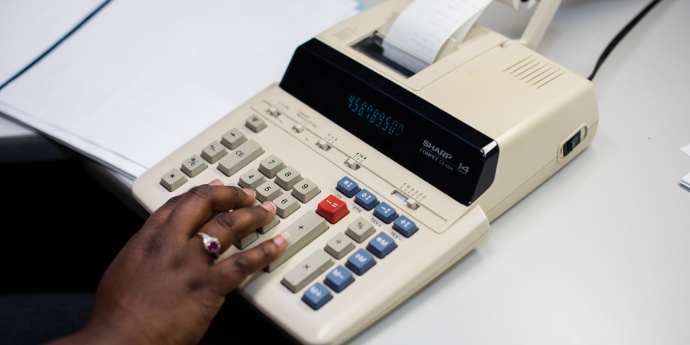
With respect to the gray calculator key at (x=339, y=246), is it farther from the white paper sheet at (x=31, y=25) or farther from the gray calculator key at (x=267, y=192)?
the white paper sheet at (x=31, y=25)

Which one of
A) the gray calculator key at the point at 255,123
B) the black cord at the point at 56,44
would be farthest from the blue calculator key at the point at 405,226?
the black cord at the point at 56,44

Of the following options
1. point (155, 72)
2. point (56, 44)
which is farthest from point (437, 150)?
point (56, 44)

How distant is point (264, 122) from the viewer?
0.79 m

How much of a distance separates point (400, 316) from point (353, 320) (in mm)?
67

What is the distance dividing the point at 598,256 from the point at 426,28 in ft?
1.00

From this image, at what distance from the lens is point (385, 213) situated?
0.68 metres

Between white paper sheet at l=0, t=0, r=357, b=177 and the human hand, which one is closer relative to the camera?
the human hand

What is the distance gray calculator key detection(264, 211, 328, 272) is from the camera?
0.65 meters

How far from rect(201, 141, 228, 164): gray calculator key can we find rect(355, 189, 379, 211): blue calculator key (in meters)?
0.16

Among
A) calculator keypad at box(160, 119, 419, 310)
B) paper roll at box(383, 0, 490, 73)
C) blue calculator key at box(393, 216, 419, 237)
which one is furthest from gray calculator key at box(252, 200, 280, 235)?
paper roll at box(383, 0, 490, 73)

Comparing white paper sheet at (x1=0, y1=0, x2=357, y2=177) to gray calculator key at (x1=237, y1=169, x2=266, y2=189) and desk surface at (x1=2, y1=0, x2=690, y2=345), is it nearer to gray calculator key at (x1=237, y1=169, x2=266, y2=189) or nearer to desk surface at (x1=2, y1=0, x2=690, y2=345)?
gray calculator key at (x1=237, y1=169, x2=266, y2=189)

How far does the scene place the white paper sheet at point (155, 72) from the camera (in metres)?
0.84

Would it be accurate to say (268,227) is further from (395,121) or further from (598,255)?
(598,255)

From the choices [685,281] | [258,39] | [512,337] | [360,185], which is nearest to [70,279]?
[258,39]
